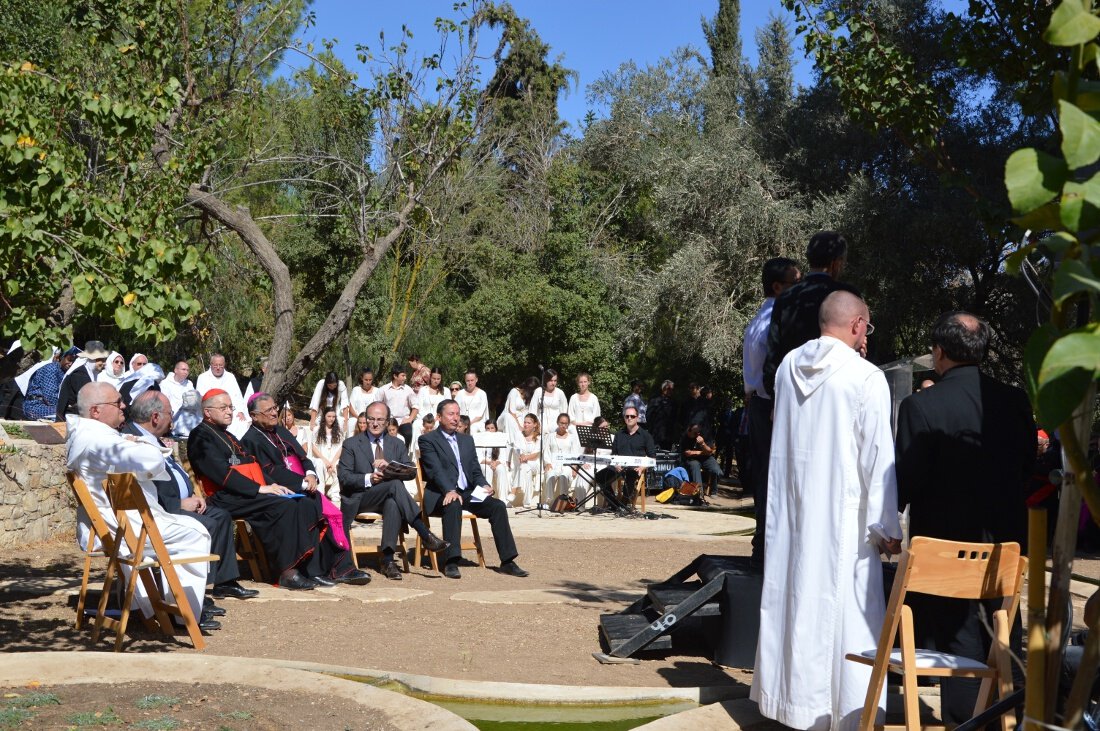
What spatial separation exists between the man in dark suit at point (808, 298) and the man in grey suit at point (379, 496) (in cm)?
481

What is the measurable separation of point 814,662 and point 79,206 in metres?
4.13

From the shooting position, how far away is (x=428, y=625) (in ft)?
24.8

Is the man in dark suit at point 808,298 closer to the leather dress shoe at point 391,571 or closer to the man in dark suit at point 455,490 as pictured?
the man in dark suit at point 455,490

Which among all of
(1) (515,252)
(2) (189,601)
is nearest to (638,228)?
(1) (515,252)

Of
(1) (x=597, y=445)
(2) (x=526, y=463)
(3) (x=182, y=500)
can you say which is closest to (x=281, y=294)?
(2) (x=526, y=463)

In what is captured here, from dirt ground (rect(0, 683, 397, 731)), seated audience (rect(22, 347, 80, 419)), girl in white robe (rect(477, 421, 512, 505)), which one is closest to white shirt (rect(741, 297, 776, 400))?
dirt ground (rect(0, 683, 397, 731))

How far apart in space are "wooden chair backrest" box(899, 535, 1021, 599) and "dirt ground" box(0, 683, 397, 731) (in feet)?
7.21

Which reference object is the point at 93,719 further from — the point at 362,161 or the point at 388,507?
the point at 362,161

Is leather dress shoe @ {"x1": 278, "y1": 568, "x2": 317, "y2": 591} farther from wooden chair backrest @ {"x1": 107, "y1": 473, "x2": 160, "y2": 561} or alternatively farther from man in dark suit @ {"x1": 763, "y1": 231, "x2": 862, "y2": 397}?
man in dark suit @ {"x1": 763, "y1": 231, "x2": 862, "y2": 397}

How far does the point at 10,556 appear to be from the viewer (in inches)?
406

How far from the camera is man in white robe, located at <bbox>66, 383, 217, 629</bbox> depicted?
6.89 meters

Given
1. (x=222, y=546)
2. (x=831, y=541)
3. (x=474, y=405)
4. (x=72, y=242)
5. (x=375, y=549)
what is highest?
(x=72, y=242)

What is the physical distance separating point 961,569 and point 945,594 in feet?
0.33

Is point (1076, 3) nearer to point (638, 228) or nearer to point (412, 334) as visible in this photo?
point (412, 334)
